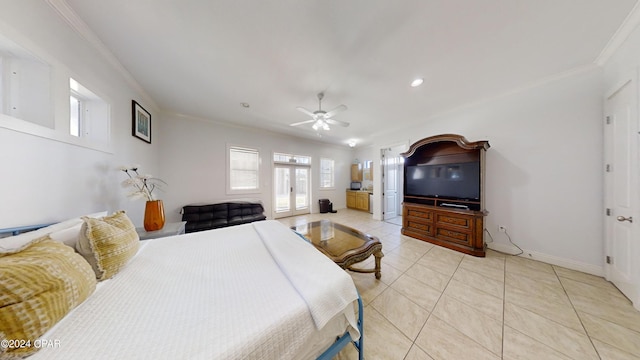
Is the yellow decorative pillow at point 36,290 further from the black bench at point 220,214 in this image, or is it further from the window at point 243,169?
the window at point 243,169

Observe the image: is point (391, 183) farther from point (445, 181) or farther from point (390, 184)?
point (445, 181)

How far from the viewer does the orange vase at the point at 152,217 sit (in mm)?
2084

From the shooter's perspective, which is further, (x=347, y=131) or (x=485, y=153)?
(x=347, y=131)

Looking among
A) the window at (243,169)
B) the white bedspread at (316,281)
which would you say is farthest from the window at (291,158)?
the white bedspread at (316,281)

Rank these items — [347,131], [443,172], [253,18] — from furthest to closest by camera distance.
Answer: [347,131] → [443,172] → [253,18]

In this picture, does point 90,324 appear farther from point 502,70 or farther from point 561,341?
point 502,70

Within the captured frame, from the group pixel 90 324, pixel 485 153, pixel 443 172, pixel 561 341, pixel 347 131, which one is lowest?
pixel 561 341

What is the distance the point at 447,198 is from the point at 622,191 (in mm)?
1570

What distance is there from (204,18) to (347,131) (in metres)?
3.47

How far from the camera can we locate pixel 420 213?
3.30 metres

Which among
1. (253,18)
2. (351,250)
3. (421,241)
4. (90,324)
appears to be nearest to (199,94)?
(253,18)

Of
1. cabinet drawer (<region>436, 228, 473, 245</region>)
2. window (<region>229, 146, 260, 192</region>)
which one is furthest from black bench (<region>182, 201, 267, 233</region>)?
cabinet drawer (<region>436, 228, 473, 245</region>)

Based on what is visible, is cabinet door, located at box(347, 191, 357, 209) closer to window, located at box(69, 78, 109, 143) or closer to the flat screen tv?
the flat screen tv

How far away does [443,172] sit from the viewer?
123 inches
